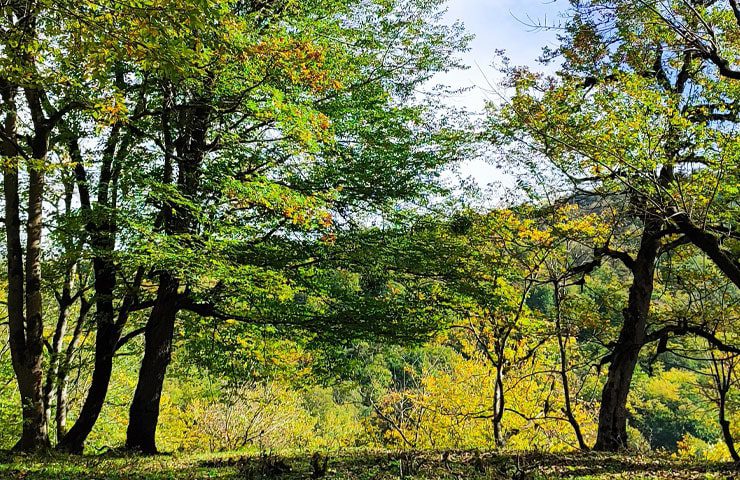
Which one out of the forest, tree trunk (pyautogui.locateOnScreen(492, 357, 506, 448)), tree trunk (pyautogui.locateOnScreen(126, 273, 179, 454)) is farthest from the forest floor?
tree trunk (pyautogui.locateOnScreen(492, 357, 506, 448))

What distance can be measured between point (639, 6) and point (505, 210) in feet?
17.6

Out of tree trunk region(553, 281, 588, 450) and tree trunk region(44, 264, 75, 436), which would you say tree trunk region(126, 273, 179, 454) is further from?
tree trunk region(553, 281, 588, 450)

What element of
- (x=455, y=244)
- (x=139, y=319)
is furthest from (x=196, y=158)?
(x=139, y=319)

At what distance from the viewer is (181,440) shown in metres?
19.9

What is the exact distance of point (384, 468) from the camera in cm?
567

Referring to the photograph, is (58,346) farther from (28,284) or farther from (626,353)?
(626,353)

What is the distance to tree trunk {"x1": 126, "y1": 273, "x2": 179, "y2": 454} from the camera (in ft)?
26.7

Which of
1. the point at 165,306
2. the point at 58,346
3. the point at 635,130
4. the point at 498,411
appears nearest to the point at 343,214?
the point at 165,306

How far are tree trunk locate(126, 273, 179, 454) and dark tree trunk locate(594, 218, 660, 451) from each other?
764 cm

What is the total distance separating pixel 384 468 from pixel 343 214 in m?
4.32

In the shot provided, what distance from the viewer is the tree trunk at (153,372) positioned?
320 inches

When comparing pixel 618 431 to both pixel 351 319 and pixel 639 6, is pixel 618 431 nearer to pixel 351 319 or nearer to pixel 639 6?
pixel 351 319

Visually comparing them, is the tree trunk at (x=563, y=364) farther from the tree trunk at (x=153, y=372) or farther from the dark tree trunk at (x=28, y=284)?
the dark tree trunk at (x=28, y=284)

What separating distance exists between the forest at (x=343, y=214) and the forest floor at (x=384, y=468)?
74 mm
